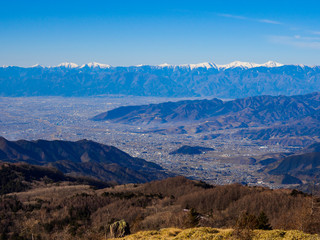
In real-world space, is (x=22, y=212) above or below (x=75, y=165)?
above

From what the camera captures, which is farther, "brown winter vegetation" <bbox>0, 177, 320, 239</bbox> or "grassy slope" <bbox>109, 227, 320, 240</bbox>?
"brown winter vegetation" <bbox>0, 177, 320, 239</bbox>

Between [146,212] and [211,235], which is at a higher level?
[211,235]

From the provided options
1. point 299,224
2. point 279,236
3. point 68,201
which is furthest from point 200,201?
point 279,236

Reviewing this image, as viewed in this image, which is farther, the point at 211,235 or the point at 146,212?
the point at 146,212

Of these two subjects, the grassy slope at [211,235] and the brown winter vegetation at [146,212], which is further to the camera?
the brown winter vegetation at [146,212]

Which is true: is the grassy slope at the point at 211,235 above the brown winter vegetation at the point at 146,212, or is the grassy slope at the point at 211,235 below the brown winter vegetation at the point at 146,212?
above

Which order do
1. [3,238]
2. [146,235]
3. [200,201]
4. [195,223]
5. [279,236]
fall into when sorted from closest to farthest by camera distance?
[279,236] → [146,235] → [195,223] → [3,238] → [200,201]

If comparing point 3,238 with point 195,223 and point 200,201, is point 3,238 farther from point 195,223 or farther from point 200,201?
point 200,201

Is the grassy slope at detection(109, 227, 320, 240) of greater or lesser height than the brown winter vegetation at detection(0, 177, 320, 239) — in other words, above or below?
above
